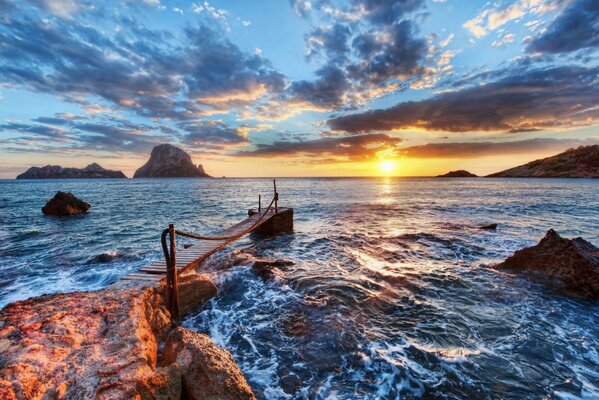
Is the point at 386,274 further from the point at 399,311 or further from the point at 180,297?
the point at 180,297

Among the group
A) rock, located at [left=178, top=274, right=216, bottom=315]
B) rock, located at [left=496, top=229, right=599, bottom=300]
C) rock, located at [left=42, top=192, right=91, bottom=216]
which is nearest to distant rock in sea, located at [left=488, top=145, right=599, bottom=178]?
rock, located at [left=496, top=229, right=599, bottom=300]

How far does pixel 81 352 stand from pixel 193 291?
13.6 feet

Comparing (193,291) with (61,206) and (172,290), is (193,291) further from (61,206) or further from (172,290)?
(61,206)

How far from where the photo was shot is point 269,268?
11.1 metres

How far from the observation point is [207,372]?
3.90 metres

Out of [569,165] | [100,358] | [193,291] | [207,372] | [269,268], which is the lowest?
[269,268]

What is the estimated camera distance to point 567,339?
20.6ft

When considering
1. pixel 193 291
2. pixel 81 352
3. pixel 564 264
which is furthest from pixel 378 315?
pixel 564 264

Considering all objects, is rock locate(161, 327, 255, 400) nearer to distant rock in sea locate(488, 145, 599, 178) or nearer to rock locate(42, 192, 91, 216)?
rock locate(42, 192, 91, 216)

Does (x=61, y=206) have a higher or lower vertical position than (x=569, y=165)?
lower

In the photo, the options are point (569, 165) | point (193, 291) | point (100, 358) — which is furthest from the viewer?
point (569, 165)

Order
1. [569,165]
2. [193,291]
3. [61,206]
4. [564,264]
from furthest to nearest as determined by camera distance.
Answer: [569,165], [61,206], [564,264], [193,291]

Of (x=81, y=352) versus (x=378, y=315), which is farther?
(x=378, y=315)

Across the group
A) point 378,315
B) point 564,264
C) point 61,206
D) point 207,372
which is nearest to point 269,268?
point 378,315
